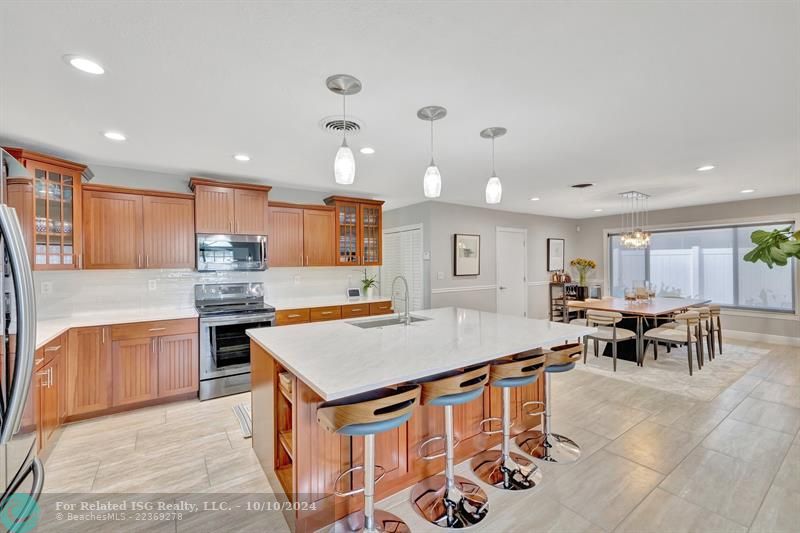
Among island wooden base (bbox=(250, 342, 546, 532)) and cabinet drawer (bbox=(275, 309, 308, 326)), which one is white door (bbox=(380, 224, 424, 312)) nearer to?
cabinet drawer (bbox=(275, 309, 308, 326))

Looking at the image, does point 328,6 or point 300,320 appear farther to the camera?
point 300,320

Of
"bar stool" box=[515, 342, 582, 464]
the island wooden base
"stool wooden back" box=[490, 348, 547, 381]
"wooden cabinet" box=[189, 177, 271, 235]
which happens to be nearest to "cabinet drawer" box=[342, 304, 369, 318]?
"wooden cabinet" box=[189, 177, 271, 235]

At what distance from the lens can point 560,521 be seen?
1849 mm

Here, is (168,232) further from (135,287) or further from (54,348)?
(54,348)

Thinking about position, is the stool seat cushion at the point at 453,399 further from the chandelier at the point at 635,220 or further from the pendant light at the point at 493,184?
the chandelier at the point at 635,220

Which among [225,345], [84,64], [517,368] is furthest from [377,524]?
[84,64]

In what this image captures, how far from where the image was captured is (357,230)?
4930mm

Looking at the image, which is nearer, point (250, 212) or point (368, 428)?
point (368, 428)

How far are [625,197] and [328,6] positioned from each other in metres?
5.53

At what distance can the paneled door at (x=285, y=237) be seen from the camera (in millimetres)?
4305

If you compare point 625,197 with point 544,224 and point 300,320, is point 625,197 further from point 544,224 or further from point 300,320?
point 300,320

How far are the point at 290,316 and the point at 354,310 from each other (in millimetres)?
819

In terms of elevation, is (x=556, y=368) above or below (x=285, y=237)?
below

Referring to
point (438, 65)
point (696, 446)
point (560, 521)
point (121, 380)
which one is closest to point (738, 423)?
point (696, 446)
